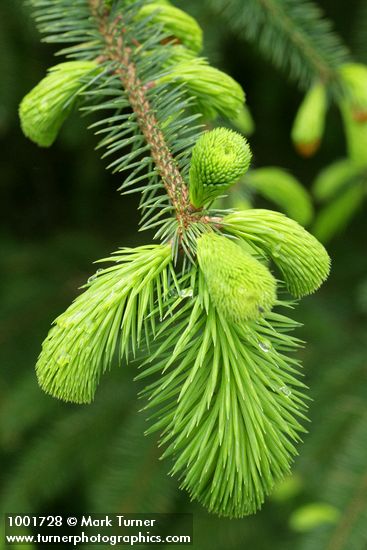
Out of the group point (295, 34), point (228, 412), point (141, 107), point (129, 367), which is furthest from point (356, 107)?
point (129, 367)

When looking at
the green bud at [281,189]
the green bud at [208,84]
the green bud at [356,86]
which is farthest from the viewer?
the green bud at [281,189]

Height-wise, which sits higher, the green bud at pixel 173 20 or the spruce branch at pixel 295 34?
the green bud at pixel 173 20

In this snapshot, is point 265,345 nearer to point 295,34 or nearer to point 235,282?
point 235,282

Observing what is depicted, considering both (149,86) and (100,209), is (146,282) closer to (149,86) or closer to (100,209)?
(149,86)

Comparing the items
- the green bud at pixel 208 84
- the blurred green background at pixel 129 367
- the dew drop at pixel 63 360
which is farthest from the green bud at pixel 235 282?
the blurred green background at pixel 129 367

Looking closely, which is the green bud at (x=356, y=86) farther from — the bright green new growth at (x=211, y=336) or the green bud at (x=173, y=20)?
the bright green new growth at (x=211, y=336)

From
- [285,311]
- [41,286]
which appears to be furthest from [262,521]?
[41,286]
